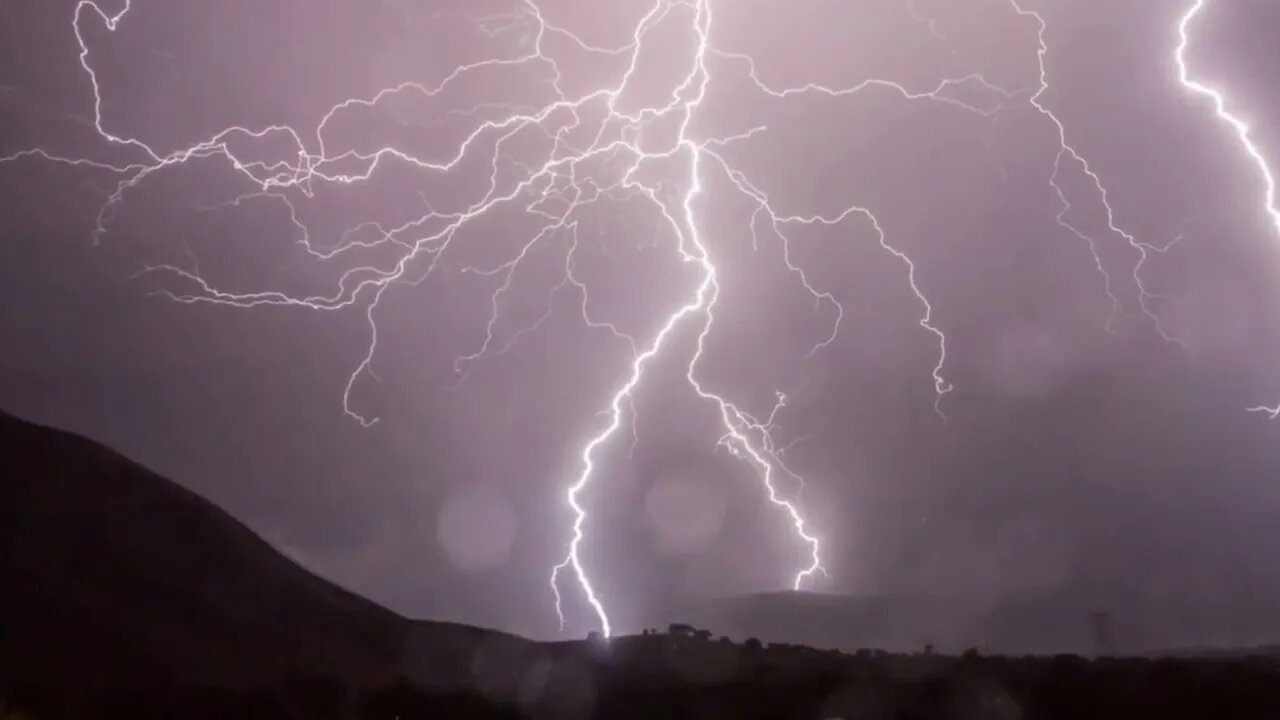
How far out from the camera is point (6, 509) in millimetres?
10492

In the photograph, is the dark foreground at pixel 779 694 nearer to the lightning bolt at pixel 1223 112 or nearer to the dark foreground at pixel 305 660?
the dark foreground at pixel 305 660

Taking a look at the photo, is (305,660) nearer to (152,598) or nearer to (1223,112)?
(152,598)

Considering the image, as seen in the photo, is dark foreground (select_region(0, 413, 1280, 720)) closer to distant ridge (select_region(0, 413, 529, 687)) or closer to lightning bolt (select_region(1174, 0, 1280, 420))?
distant ridge (select_region(0, 413, 529, 687))

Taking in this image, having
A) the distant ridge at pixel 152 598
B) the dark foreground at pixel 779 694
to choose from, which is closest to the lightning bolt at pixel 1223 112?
the dark foreground at pixel 779 694

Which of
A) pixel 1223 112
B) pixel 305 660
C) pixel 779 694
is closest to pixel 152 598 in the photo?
pixel 305 660

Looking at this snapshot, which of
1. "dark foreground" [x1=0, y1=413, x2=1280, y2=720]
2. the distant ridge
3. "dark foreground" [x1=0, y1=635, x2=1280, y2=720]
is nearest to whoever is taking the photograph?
"dark foreground" [x1=0, y1=635, x2=1280, y2=720]

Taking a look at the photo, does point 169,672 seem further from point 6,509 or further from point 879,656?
point 879,656

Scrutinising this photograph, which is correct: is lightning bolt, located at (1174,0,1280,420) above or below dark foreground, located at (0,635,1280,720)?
above

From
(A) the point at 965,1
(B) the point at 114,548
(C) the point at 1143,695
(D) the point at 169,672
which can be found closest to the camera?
(C) the point at 1143,695

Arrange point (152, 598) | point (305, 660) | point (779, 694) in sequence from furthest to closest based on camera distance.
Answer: point (152, 598)
point (305, 660)
point (779, 694)

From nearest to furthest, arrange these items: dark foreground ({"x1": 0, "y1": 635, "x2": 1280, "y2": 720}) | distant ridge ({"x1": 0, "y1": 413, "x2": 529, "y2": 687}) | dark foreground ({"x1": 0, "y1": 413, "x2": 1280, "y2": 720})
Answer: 1. dark foreground ({"x1": 0, "y1": 635, "x2": 1280, "y2": 720})
2. dark foreground ({"x1": 0, "y1": 413, "x2": 1280, "y2": 720})
3. distant ridge ({"x1": 0, "y1": 413, "x2": 529, "y2": 687})

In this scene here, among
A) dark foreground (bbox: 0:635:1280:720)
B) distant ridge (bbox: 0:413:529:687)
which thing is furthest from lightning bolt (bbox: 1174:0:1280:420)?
distant ridge (bbox: 0:413:529:687)

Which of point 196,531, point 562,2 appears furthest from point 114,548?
point 562,2

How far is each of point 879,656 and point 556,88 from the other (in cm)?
603
